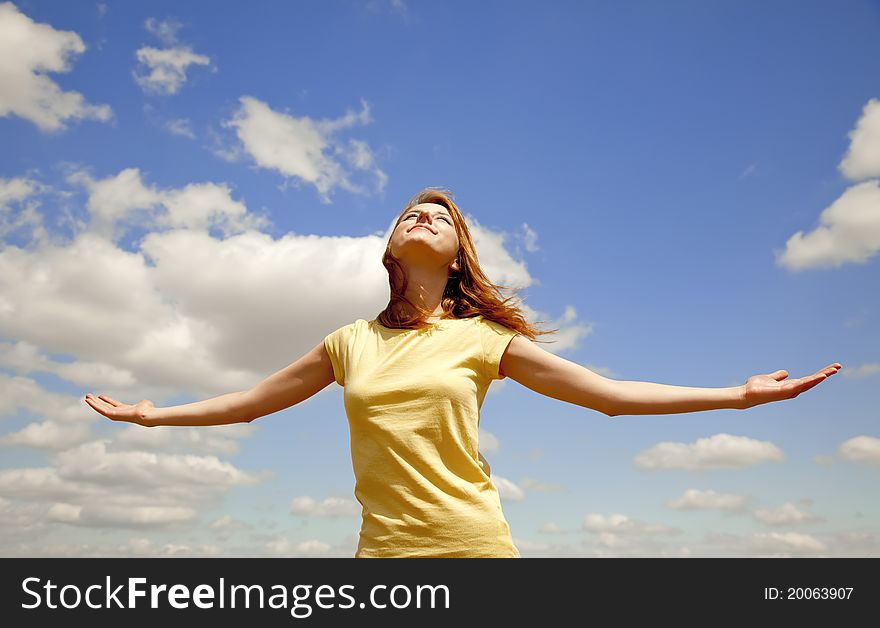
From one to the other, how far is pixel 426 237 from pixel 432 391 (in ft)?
3.54

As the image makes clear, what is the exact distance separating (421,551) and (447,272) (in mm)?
1854

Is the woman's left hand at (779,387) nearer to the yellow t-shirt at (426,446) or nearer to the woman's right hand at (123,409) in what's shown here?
the yellow t-shirt at (426,446)

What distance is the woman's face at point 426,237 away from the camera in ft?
15.4

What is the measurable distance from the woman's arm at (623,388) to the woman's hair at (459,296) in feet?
0.73

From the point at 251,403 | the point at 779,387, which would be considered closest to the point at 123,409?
the point at 251,403

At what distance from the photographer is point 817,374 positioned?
407 cm

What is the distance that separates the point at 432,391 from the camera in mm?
4082

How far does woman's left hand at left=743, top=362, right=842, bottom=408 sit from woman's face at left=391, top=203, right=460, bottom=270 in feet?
6.34

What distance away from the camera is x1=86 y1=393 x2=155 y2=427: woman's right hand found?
4.97 metres

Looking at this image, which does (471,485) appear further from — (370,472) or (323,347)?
(323,347)

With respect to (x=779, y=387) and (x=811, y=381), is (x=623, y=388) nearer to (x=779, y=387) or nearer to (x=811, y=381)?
(x=779, y=387)

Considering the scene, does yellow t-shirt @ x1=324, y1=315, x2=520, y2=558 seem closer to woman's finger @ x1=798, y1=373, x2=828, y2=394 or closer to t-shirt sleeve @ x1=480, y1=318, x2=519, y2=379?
t-shirt sleeve @ x1=480, y1=318, x2=519, y2=379

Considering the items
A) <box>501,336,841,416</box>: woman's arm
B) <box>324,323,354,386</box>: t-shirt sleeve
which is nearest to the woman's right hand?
<box>324,323,354,386</box>: t-shirt sleeve

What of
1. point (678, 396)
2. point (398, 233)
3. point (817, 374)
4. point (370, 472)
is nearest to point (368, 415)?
point (370, 472)
